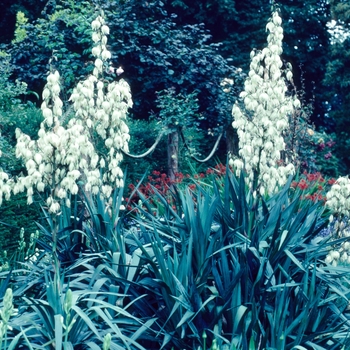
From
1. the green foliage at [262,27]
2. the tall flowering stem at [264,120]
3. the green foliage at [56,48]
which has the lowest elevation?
the tall flowering stem at [264,120]

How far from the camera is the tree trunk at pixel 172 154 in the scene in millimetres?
8266

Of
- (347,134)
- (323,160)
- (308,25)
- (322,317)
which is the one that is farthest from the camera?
(308,25)

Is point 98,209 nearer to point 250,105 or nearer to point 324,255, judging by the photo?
point 250,105

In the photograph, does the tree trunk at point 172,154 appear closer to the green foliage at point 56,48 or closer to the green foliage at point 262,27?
the green foliage at point 56,48

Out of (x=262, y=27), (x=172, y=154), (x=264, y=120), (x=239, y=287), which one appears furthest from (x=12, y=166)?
(x=262, y=27)

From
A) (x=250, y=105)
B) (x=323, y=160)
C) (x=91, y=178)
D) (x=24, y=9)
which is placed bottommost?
(x=323, y=160)

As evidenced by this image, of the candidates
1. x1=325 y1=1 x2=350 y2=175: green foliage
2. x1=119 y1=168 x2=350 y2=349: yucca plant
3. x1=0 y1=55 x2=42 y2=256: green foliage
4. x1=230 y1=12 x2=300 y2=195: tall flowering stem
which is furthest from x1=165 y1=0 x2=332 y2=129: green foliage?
x1=119 y1=168 x2=350 y2=349: yucca plant

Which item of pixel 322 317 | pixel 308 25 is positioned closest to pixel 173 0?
pixel 308 25

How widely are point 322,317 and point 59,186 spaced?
1.63 m

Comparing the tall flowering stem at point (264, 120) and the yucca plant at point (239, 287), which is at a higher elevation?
the tall flowering stem at point (264, 120)

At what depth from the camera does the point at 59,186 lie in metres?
3.33

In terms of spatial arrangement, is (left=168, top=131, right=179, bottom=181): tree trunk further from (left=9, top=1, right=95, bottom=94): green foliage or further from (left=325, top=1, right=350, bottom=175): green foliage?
(left=325, top=1, right=350, bottom=175): green foliage

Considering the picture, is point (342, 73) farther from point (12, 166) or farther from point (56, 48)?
point (12, 166)

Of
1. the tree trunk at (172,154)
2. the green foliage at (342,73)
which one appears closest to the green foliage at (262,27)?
the green foliage at (342,73)
